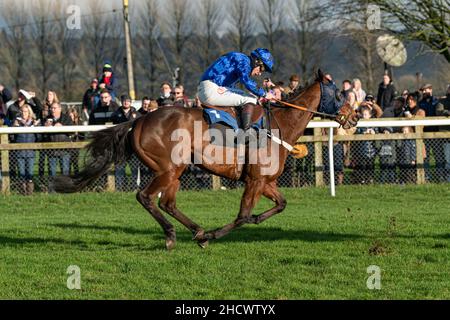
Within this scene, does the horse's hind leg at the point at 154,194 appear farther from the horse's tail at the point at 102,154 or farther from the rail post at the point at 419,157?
the rail post at the point at 419,157

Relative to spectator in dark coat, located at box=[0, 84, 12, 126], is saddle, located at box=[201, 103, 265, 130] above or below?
below

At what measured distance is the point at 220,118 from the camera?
879 cm

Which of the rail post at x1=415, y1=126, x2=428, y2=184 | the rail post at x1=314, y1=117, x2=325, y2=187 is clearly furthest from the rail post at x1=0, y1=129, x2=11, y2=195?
the rail post at x1=415, y1=126, x2=428, y2=184

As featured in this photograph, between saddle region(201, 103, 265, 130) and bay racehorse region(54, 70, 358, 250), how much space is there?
0.09m

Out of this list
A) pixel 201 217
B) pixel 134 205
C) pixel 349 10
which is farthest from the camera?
pixel 349 10

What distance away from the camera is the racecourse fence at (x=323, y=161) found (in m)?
13.9

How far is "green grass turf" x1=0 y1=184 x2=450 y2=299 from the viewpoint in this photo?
674 cm

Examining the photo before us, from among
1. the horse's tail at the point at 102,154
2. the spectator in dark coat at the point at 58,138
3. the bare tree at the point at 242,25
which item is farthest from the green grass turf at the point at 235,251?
the bare tree at the point at 242,25

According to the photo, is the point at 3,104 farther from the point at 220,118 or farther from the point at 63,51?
the point at 63,51

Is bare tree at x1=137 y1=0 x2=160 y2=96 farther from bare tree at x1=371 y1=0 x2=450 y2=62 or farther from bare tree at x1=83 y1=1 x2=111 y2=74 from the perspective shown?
bare tree at x1=371 y1=0 x2=450 y2=62
